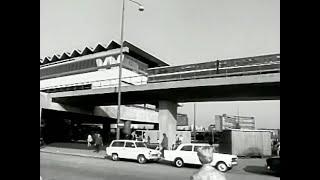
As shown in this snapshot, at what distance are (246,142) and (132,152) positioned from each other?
10.0 m

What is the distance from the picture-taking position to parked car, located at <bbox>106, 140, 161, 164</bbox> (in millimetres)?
20781

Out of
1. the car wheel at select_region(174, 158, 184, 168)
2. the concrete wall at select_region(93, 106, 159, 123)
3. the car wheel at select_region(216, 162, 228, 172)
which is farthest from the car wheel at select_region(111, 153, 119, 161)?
the concrete wall at select_region(93, 106, 159, 123)

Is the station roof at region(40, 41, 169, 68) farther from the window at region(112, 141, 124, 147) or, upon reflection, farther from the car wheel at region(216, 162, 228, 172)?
the car wheel at region(216, 162, 228, 172)

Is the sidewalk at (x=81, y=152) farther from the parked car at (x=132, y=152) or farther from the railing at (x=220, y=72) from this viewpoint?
the railing at (x=220, y=72)

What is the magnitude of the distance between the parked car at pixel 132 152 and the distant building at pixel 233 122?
7231 mm


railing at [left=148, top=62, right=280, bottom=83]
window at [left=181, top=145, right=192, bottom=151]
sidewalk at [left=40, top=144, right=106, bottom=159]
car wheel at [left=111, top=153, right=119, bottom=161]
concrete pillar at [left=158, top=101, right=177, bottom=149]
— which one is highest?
railing at [left=148, top=62, right=280, bottom=83]

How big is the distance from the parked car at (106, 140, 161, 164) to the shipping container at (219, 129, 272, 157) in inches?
294

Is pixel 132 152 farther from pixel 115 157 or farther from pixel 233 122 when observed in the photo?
pixel 233 122

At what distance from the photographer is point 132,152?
21.2m

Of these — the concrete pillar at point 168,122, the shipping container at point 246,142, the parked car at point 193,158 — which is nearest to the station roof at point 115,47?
the concrete pillar at point 168,122

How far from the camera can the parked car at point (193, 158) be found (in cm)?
1739
